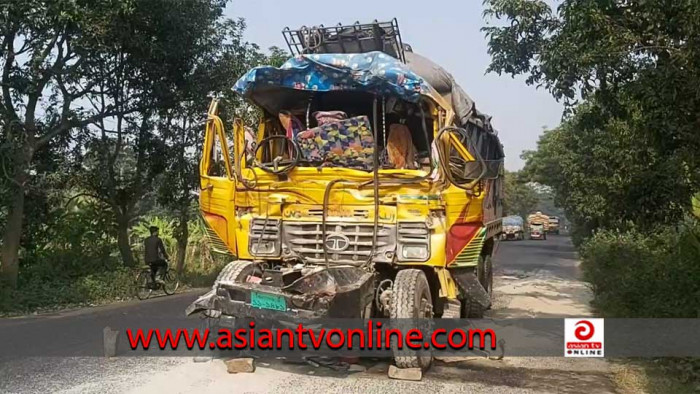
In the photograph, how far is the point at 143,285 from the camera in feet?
48.3

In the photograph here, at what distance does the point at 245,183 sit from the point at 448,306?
2397 millimetres

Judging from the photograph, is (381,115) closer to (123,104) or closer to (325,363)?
(325,363)

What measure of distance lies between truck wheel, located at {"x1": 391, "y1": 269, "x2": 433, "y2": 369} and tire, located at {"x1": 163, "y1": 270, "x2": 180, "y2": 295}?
9.49m

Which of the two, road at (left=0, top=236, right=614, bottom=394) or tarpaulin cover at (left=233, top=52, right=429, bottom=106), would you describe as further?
tarpaulin cover at (left=233, top=52, right=429, bottom=106)

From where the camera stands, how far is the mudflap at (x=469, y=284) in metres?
6.80

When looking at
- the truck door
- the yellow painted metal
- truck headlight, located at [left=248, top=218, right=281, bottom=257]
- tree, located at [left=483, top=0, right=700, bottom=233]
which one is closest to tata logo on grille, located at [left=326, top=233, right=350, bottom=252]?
the yellow painted metal

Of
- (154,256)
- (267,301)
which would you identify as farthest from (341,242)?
(154,256)

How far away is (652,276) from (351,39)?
Result: 4.85 metres

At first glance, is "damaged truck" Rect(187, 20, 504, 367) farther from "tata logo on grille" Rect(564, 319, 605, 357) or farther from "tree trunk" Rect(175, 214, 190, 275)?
"tree trunk" Rect(175, 214, 190, 275)

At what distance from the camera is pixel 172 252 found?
19.8 m

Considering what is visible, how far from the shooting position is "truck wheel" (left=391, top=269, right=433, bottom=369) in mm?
6242

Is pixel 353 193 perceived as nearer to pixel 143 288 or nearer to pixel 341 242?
pixel 341 242

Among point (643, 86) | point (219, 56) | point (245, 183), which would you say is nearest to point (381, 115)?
point (245, 183)

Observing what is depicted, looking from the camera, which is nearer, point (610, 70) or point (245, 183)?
point (245, 183)
